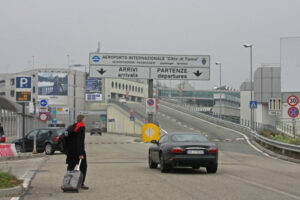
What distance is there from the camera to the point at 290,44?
5456 centimetres

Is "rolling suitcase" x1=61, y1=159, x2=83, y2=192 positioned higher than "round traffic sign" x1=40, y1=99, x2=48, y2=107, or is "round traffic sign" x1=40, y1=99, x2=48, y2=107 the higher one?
"round traffic sign" x1=40, y1=99, x2=48, y2=107

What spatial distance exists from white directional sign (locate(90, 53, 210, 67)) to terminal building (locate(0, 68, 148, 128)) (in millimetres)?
70308

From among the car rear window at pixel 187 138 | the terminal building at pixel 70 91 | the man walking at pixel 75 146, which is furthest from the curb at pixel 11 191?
the terminal building at pixel 70 91

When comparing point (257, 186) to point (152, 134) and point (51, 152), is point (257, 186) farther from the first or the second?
point (51, 152)

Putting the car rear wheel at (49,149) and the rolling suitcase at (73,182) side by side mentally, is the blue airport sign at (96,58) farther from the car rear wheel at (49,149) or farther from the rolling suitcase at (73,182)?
the rolling suitcase at (73,182)

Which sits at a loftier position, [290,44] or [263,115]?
[290,44]

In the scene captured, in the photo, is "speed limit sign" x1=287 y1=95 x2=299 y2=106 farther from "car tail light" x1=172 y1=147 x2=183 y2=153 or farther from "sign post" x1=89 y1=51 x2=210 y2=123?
"car tail light" x1=172 y1=147 x2=183 y2=153

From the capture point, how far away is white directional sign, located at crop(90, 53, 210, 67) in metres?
29.1

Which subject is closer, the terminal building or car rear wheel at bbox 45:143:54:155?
car rear wheel at bbox 45:143:54:155

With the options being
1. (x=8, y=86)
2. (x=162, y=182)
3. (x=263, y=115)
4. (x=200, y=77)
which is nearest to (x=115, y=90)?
(x=8, y=86)

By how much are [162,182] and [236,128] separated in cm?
4488

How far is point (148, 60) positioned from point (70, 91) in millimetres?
90961

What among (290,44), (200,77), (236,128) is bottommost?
(236,128)

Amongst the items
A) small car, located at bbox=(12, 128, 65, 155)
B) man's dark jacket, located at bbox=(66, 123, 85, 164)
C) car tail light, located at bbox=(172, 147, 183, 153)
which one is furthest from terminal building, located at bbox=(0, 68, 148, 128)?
man's dark jacket, located at bbox=(66, 123, 85, 164)
